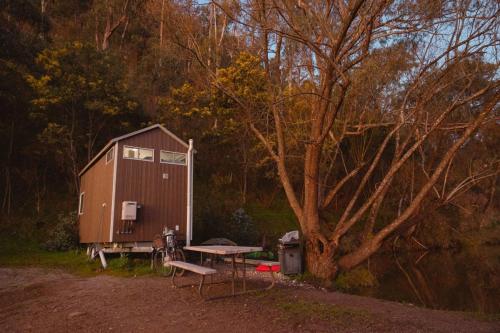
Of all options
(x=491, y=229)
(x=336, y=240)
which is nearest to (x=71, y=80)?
(x=336, y=240)

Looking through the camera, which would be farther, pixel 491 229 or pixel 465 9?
pixel 491 229

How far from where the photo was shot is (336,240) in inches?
356

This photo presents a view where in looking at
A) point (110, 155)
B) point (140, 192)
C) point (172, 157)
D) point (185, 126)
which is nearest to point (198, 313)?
point (140, 192)

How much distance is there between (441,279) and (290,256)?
6230 mm

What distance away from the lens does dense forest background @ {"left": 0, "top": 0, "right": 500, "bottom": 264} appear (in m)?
11.4

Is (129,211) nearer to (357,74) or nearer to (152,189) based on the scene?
(152,189)

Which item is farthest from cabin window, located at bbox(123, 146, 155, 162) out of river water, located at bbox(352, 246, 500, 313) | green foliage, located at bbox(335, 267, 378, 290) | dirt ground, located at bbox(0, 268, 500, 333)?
river water, located at bbox(352, 246, 500, 313)

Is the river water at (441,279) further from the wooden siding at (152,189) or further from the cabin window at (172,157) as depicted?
the cabin window at (172,157)

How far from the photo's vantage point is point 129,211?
10.6m

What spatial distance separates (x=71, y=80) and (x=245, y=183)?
972cm

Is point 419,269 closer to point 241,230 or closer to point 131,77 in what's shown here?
point 241,230

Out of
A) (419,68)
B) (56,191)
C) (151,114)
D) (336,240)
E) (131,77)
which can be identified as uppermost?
(131,77)

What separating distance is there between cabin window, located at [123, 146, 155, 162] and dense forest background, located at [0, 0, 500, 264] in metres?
2.85

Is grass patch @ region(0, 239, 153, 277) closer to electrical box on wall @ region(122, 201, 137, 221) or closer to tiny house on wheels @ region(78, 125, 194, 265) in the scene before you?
tiny house on wheels @ region(78, 125, 194, 265)
